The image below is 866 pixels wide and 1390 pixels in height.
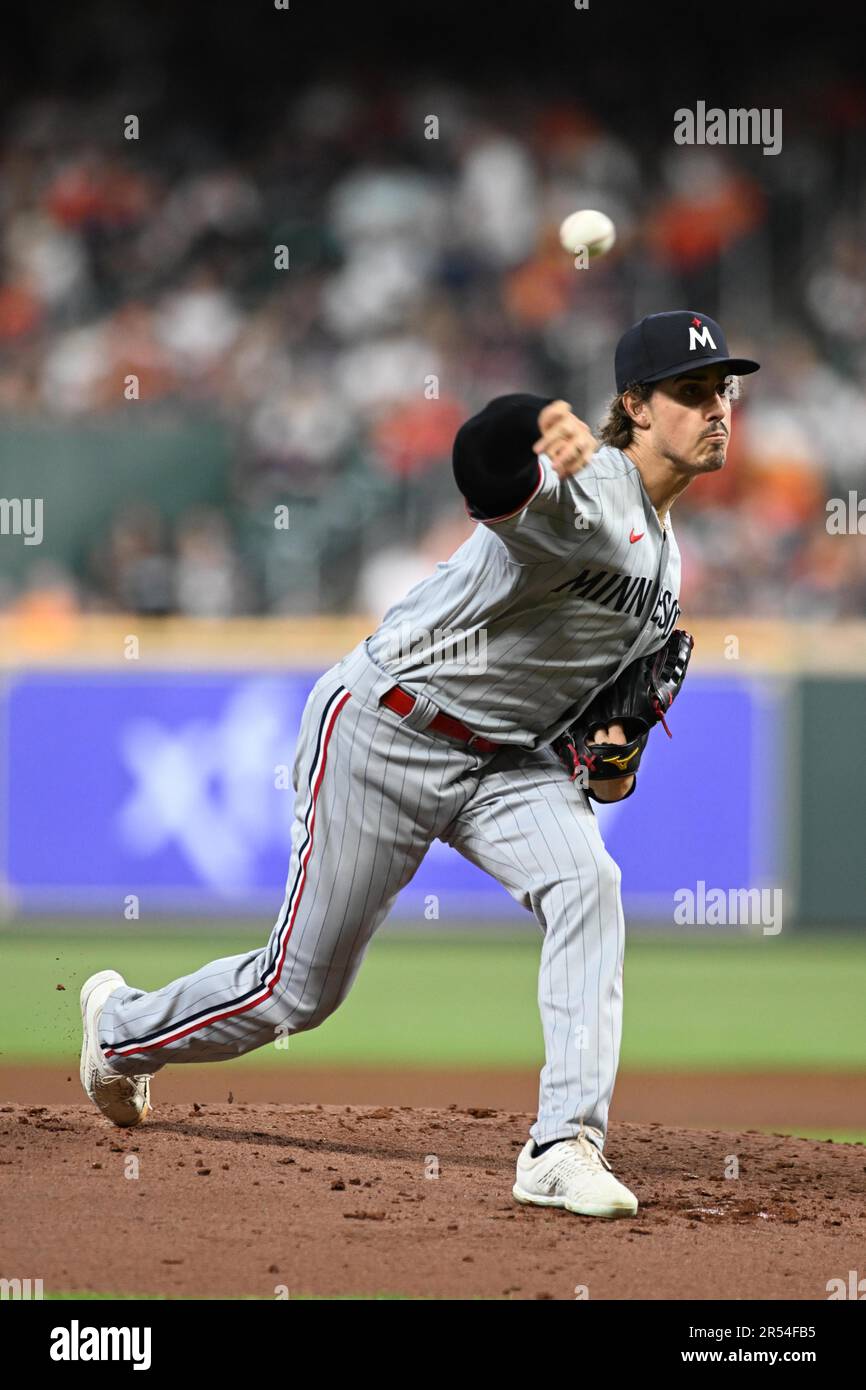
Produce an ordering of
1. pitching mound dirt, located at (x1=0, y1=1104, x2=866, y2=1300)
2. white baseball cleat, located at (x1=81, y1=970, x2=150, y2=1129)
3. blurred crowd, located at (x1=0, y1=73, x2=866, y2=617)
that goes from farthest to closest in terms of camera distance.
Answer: blurred crowd, located at (x1=0, y1=73, x2=866, y2=617) < white baseball cleat, located at (x1=81, y1=970, x2=150, y2=1129) < pitching mound dirt, located at (x1=0, y1=1104, x2=866, y2=1300)

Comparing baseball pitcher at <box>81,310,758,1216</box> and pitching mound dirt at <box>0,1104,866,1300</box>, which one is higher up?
baseball pitcher at <box>81,310,758,1216</box>

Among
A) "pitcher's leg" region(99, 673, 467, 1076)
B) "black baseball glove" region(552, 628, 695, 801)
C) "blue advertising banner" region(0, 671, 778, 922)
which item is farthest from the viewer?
"blue advertising banner" region(0, 671, 778, 922)

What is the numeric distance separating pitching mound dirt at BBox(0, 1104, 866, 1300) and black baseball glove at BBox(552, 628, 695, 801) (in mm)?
939

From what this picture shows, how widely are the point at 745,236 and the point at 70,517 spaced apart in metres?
5.50

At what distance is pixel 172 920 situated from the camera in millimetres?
8711

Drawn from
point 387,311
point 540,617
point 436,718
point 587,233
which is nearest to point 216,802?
point 387,311

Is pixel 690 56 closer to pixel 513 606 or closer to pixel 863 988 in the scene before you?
pixel 863 988

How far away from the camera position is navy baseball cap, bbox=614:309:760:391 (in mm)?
3516

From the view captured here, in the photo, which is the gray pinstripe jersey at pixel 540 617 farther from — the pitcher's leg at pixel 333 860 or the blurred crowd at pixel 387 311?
the blurred crowd at pixel 387 311

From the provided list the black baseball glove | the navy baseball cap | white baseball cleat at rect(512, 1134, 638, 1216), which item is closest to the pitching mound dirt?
white baseball cleat at rect(512, 1134, 638, 1216)

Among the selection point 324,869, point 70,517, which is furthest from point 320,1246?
point 70,517

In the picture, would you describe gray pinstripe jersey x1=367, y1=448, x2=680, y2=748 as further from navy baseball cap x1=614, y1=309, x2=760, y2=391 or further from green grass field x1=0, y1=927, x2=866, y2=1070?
green grass field x1=0, y1=927, x2=866, y2=1070

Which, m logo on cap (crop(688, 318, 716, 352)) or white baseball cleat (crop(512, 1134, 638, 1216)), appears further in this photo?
A: m logo on cap (crop(688, 318, 716, 352))

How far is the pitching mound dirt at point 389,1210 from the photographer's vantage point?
2.97 meters
